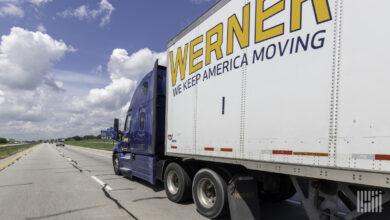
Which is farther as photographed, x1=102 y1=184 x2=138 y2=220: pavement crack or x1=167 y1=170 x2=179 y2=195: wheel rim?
x1=167 y1=170 x2=179 y2=195: wheel rim

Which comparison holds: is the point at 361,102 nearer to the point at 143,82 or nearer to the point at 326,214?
the point at 326,214

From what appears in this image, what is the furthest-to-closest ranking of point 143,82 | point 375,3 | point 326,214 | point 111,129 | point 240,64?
1. point 111,129
2. point 143,82
3. point 240,64
4. point 326,214
5. point 375,3

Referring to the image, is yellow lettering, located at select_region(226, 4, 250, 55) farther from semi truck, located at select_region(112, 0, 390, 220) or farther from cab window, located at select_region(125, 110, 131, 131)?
cab window, located at select_region(125, 110, 131, 131)

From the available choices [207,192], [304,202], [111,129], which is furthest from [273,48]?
[111,129]

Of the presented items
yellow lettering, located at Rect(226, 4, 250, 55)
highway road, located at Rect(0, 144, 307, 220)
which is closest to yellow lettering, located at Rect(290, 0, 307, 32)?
yellow lettering, located at Rect(226, 4, 250, 55)

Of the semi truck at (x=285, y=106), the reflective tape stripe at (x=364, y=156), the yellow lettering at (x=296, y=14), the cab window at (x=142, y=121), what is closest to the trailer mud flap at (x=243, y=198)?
the semi truck at (x=285, y=106)

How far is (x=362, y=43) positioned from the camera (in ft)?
8.25

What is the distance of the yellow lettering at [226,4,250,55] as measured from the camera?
3941 mm

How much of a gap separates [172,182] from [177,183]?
0.57 ft

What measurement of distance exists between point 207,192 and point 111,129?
5731 mm

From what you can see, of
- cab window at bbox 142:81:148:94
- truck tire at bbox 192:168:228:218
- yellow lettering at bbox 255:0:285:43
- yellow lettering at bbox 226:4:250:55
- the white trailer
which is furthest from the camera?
cab window at bbox 142:81:148:94

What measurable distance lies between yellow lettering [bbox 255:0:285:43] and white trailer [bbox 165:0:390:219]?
0.05ft

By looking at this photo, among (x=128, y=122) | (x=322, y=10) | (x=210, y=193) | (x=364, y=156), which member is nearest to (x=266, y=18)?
(x=322, y=10)

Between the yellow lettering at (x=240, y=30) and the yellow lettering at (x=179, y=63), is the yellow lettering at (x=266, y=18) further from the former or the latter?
the yellow lettering at (x=179, y=63)
